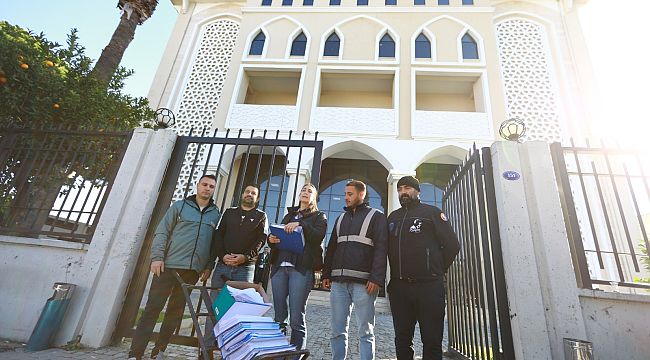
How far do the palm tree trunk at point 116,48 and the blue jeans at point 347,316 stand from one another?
520 centimetres

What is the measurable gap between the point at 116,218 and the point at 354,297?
2.76 metres

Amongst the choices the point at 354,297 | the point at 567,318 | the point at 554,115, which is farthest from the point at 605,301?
the point at 554,115

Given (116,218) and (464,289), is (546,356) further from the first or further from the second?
(116,218)

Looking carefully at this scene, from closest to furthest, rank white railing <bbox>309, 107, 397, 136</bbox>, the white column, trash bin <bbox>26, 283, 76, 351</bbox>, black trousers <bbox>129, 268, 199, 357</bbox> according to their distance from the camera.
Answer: black trousers <bbox>129, 268, 199, 357</bbox>, trash bin <bbox>26, 283, 76, 351</bbox>, the white column, white railing <bbox>309, 107, 397, 136</bbox>

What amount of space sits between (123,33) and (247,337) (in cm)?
729

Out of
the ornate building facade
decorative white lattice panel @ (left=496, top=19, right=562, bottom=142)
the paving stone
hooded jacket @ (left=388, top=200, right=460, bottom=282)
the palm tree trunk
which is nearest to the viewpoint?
hooded jacket @ (left=388, top=200, right=460, bottom=282)

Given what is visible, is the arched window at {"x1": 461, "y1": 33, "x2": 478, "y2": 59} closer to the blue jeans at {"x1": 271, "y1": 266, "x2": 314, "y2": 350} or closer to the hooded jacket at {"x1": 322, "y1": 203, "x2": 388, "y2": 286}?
the hooded jacket at {"x1": 322, "y1": 203, "x2": 388, "y2": 286}

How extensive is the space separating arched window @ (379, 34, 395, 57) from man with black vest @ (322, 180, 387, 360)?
10529mm

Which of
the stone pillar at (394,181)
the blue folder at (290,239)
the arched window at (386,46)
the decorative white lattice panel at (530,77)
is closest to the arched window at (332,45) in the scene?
the arched window at (386,46)

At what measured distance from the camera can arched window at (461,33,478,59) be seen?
449 inches

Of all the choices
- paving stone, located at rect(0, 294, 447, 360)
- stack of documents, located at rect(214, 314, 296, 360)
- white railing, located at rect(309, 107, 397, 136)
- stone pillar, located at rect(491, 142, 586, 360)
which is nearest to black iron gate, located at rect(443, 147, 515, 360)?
stone pillar, located at rect(491, 142, 586, 360)

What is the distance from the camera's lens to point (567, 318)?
98.9 inches

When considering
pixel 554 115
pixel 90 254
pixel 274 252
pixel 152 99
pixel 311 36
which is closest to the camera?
pixel 274 252

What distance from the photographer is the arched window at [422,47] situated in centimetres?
1167
